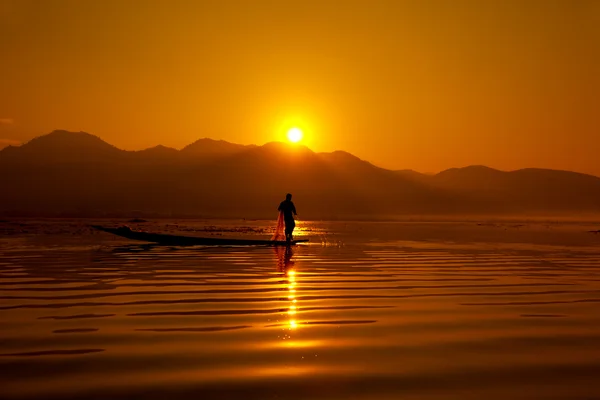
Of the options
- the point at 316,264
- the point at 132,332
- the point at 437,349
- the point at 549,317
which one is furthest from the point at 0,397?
the point at 316,264

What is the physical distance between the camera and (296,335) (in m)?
10.1

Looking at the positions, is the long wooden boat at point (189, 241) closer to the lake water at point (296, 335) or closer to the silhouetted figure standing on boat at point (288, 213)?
the silhouetted figure standing on boat at point (288, 213)

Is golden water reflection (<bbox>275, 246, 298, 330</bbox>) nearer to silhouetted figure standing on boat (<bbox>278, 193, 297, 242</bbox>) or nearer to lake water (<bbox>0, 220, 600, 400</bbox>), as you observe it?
lake water (<bbox>0, 220, 600, 400</bbox>)

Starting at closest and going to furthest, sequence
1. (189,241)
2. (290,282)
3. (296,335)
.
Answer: (296,335) < (290,282) < (189,241)

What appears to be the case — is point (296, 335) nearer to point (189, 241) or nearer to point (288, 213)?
point (189, 241)

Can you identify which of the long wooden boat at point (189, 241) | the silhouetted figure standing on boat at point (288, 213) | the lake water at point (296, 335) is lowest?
the lake water at point (296, 335)

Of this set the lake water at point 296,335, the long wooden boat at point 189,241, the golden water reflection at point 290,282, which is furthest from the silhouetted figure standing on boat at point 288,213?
the lake water at point 296,335

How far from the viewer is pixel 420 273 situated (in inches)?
794

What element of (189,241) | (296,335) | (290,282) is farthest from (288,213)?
(296,335)

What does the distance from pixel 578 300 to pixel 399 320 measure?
506cm

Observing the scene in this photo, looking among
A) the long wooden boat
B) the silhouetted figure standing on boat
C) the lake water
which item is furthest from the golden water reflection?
the silhouetted figure standing on boat

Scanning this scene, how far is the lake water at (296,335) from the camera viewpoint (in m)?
7.31

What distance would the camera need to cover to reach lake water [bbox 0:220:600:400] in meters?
7.31

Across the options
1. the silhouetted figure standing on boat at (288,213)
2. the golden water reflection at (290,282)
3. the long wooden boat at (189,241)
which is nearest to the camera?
the golden water reflection at (290,282)
